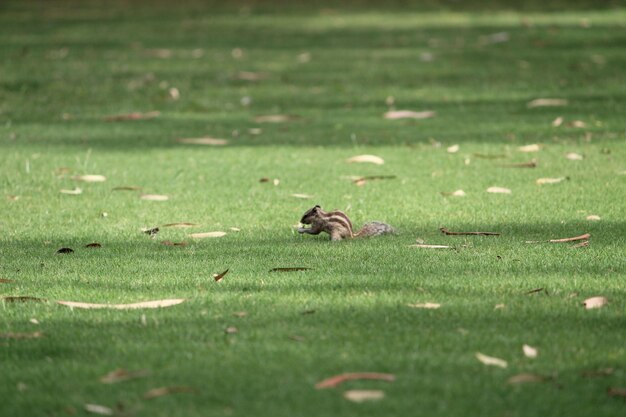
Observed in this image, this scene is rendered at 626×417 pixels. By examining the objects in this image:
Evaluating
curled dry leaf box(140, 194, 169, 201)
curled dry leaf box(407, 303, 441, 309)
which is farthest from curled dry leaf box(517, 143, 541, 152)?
curled dry leaf box(407, 303, 441, 309)

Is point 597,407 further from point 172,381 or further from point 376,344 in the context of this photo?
point 172,381

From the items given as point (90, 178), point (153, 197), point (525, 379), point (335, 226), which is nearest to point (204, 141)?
point (90, 178)

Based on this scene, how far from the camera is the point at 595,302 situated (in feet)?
15.1

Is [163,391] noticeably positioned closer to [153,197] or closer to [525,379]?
[525,379]

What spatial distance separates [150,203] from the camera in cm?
728

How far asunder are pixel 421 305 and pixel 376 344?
1.73 feet

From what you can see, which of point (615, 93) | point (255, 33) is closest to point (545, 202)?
point (615, 93)

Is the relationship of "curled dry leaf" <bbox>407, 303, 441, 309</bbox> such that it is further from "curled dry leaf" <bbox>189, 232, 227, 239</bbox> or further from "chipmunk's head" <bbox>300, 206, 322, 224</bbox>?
"curled dry leaf" <bbox>189, 232, 227, 239</bbox>

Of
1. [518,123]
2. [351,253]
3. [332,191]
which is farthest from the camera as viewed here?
[518,123]

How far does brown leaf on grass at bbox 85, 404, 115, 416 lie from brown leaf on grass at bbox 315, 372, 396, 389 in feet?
2.16

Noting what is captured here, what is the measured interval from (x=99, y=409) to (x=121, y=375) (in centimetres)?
31

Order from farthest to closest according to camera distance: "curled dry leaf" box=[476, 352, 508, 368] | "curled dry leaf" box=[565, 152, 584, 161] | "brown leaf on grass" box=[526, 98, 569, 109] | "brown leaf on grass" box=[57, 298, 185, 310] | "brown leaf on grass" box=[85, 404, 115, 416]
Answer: "brown leaf on grass" box=[526, 98, 569, 109]
"curled dry leaf" box=[565, 152, 584, 161]
"brown leaf on grass" box=[57, 298, 185, 310]
"curled dry leaf" box=[476, 352, 508, 368]
"brown leaf on grass" box=[85, 404, 115, 416]

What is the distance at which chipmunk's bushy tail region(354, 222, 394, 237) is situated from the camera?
6.04 m

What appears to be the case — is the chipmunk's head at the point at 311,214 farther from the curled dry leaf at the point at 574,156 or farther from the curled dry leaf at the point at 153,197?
the curled dry leaf at the point at 574,156
